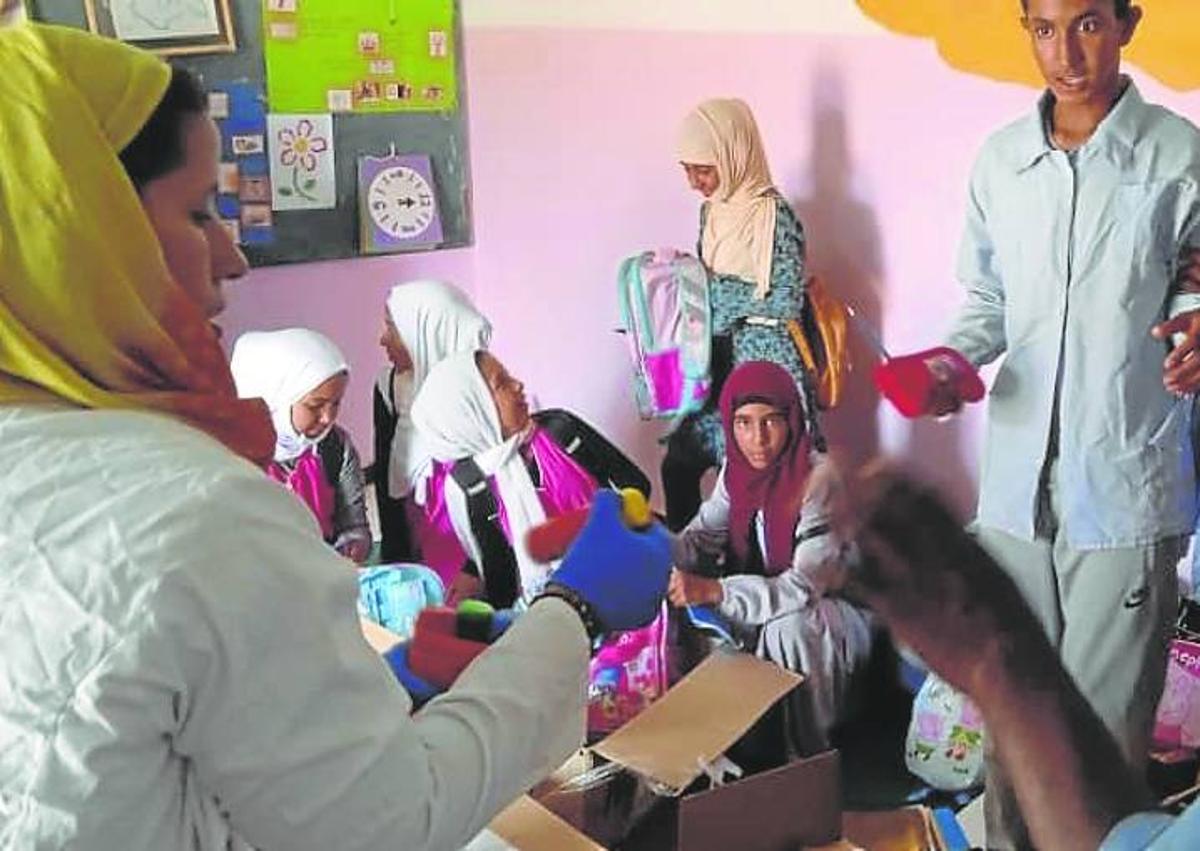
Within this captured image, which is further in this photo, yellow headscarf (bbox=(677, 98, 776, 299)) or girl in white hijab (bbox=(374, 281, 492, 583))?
girl in white hijab (bbox=(374, 281, 492, 583))

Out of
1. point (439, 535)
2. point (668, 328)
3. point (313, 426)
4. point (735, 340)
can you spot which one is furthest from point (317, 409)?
point (735, 340)

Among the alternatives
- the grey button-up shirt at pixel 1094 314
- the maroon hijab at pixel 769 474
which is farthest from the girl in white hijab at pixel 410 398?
the grey button-up shirt at pixel 1094 314

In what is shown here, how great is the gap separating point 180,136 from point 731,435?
1.93 metres

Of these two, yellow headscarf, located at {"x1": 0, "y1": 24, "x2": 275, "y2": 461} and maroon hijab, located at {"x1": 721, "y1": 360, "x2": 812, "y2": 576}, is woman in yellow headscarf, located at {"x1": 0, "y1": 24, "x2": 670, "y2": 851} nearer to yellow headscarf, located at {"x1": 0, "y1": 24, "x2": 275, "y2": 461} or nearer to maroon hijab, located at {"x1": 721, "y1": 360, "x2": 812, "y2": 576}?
yellow headscarf, located at {"x1": 0, "y1": 24, "x2": 275, "y2": 461}

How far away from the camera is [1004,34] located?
2.64m

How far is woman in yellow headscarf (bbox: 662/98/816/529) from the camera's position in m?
2.95

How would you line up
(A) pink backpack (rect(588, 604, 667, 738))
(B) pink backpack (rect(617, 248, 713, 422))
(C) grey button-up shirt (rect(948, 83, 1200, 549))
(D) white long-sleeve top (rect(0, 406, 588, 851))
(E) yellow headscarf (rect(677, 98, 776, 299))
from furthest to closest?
(B) pink backpack (rect(617, 248, 713, 422))
(E) yellow headscarf (rect(677, 98, 776, 299))
(A) pink backpack (rect(588, 604, 667, 738))
(C) grey button-up shirt (rect(948, 83, 1200, 549))
(D) white long-sleeve top (rect(0, 406, 588, 851))

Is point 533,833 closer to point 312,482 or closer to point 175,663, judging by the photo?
point 175,663

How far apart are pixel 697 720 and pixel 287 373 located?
1410mm

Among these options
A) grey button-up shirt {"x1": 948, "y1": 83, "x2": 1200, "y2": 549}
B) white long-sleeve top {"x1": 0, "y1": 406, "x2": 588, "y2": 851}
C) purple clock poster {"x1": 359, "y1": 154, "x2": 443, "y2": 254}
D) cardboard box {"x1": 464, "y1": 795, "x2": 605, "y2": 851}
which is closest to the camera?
white long-sleeve top {"x1": 0, "y1": 406, "x2": 588, "y2": 851}

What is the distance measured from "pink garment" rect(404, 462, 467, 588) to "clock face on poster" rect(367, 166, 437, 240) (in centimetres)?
121

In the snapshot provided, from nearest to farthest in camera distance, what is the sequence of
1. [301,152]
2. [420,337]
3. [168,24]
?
[420,337]
[168,24]
[301,152]

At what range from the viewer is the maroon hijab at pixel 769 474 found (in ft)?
8.96

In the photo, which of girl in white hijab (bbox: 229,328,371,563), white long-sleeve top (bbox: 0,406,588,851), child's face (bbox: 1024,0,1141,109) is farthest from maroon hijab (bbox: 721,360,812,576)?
white long-sleeve top (bbox: 0,406,588,851)
